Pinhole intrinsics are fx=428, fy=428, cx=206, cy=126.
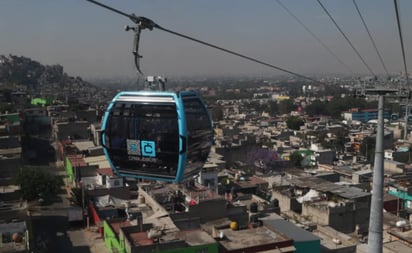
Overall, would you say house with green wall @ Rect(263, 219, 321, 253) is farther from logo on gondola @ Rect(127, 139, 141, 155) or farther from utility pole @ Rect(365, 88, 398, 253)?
logo on gondola @ Rect(127, 139, 141, 155)

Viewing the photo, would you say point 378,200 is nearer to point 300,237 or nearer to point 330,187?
point 300,237

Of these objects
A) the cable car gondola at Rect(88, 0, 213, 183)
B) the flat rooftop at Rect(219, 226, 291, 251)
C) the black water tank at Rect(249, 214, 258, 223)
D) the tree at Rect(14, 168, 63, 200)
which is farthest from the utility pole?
the tree at Rect(14, 168, 63, 200)

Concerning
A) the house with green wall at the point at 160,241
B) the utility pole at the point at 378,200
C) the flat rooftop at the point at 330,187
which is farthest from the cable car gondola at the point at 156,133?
the flat rooftop at the point at 330,187

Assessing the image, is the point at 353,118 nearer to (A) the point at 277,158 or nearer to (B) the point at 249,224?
(A) the point at 277,158

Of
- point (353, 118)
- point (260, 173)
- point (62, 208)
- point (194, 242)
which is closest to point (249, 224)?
point (194, 242)

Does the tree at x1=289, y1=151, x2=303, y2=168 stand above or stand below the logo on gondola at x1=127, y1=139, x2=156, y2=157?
below

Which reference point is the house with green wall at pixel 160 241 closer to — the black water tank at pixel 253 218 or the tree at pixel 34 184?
the black water tank at pixel 253 218
